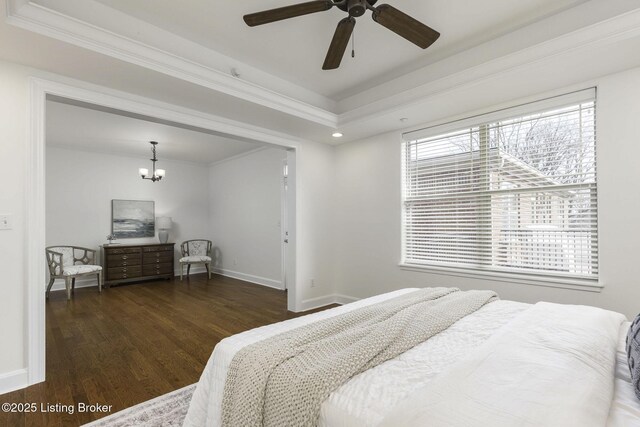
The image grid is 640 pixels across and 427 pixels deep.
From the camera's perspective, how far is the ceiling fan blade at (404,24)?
174 cm

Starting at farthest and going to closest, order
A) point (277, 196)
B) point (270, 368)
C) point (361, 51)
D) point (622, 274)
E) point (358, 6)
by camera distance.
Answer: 1. point (277, 196)
2. point (361, 51)
3. point (622, 274)
4. point (358, 6)
5. point (270, 368)

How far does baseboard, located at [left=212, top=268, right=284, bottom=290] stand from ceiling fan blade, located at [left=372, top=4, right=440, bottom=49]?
4.39m

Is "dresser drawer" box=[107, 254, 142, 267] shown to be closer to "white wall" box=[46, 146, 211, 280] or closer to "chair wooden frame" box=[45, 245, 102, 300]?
"chair wooden frame" box=[45, 245, 102, 300]

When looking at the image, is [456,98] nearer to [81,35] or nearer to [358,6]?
[358,6]

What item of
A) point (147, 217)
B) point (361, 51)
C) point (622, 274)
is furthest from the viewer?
point (147, 217)

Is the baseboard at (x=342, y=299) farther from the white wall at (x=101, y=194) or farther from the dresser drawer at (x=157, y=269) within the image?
the white wall at (x=101, y=194)

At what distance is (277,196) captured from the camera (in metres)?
5.62

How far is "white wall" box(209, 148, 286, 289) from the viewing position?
5.66 metres

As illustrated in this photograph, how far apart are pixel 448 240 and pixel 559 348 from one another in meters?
2.32

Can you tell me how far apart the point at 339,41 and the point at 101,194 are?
234 inches

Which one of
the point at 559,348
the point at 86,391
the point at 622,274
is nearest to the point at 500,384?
the point at 559,348

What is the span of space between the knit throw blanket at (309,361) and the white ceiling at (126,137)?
3.64m

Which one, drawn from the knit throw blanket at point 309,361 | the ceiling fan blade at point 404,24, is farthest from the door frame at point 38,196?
the ceiling fan blade at point 404,24

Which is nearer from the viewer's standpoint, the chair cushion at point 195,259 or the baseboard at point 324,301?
the baseboard at point 324,301
